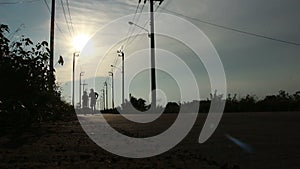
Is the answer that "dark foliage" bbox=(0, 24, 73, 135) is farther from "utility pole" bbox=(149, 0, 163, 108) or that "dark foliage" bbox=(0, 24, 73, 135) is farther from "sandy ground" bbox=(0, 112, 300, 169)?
"utility pole" bbox=(149, 0, 163, 108)

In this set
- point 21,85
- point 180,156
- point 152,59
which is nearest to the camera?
point 180,156

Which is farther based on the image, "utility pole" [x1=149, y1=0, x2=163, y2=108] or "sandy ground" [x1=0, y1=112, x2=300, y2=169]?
"utility pole" [x1=149, y1=0, x2=163, y2=108]

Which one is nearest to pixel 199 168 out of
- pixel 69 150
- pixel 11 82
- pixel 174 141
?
pixel 69 150

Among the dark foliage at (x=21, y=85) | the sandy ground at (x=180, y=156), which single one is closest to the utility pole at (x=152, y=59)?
the dark foliage at (x=21, y=85)

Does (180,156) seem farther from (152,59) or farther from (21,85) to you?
(152,59)

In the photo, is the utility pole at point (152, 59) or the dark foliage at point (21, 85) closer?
the dark foliage at point (21, 85)

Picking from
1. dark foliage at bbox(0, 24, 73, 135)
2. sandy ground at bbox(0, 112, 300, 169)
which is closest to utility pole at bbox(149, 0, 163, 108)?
dark foliage at bbox(0, 24, 73, 135)

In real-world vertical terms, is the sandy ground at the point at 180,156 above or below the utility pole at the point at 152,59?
below

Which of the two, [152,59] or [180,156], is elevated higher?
[152,59]

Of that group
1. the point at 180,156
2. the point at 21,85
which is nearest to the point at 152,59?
the point at 21,85

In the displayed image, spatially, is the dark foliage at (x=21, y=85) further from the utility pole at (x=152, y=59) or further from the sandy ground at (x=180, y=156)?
the utility pole at (x=152, y=59)

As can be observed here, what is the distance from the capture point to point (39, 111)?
52.5ft

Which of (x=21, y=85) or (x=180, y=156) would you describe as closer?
(x=180, y=156)

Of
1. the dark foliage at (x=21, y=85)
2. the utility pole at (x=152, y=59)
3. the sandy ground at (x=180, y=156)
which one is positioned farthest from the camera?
the utility pole at (x=152, y=59)
